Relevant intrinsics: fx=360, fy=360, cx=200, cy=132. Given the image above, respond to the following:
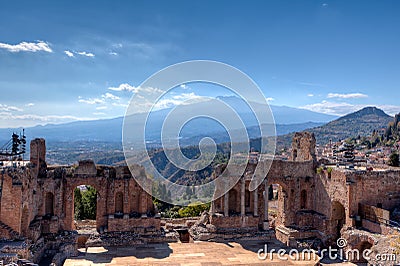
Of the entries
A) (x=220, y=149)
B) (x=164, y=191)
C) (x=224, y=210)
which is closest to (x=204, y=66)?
(x=224, y=210)

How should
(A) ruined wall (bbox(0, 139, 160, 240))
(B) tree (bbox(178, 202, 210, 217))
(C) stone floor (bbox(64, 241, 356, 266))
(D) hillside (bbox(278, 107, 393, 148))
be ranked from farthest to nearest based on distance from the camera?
(D) hillside (bbox(278, 107, 393, 148))
(B) tree (bbox(178, 202, 210, 217))
(A) ruined wall (bbox(0, 139, 160, 240))
(C) stone floor (bbox(64, 241, 356, 266))

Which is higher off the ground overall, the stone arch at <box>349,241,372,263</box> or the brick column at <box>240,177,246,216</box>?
the brick column at <box>240,177,246,216</box>

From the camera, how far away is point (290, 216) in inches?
955

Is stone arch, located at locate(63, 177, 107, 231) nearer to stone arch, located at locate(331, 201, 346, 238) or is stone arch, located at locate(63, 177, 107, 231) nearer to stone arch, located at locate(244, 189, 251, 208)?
stone arch, located at locate(244, 189, 251, 208)

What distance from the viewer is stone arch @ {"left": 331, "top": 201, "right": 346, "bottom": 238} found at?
873 inches

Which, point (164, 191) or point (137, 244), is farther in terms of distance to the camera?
point (164, 191)

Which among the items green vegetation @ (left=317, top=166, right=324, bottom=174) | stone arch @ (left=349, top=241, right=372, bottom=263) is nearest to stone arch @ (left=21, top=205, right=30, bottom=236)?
stone arch @ (left=349, top=241, right=372, bottom=263)

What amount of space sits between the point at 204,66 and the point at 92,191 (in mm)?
23246

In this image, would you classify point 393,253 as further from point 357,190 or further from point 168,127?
point 168,127

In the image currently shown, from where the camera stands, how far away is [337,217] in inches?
879

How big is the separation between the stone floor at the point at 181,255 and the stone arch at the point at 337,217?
386 cm

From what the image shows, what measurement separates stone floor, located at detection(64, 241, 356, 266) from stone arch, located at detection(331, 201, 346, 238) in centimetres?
386

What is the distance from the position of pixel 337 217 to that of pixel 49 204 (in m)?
17.9

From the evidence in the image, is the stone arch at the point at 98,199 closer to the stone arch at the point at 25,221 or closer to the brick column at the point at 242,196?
the stone arch at the point at 25,221
